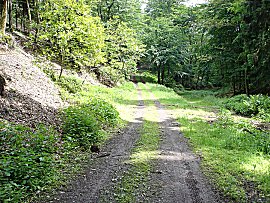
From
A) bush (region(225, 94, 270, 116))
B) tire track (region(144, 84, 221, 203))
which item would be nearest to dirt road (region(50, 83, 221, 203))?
tire track (region(144, 84, 221, 203))

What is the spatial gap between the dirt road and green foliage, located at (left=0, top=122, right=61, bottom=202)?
0.58m

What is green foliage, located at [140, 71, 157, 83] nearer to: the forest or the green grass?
the forest

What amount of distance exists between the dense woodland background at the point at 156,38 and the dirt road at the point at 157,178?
786 centimetres

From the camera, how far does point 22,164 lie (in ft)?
17.4

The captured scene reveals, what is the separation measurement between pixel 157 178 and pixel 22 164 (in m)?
2.97

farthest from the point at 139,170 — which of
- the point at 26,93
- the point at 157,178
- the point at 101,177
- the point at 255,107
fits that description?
the point at 255,107

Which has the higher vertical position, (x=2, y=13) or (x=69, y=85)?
(x=2, y=13)

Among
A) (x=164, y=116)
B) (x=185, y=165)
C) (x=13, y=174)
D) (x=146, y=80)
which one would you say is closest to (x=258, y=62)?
(x=164, y=116)

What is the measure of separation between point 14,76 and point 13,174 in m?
8.04

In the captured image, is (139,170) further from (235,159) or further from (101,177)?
(235,159)

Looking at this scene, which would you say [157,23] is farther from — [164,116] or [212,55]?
[164,116]

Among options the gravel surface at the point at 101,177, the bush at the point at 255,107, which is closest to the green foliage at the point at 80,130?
the gravel surface at the point at 101,177

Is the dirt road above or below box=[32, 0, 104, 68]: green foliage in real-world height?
below

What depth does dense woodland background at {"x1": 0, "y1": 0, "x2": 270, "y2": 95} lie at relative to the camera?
14445mm
